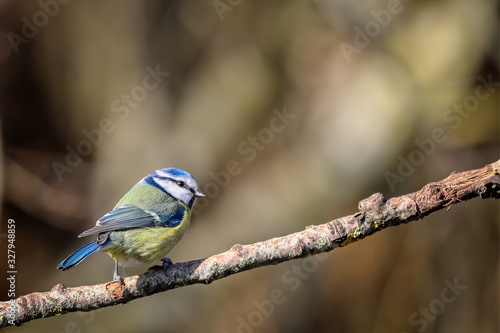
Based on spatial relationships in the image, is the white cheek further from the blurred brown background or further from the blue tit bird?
the blurred brown background

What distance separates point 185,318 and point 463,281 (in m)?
2.65

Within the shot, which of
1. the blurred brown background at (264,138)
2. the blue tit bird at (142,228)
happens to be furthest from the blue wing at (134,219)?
the blurred brown background at (264,138)

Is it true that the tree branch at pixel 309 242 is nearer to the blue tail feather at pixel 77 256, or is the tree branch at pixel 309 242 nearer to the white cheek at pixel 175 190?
the blue tail feather at pixel 77 256

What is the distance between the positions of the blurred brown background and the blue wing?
212 centimetres

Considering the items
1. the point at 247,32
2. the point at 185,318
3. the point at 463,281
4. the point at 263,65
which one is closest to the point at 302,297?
the point at 185,318

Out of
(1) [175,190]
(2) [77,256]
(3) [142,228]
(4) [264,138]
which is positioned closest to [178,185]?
(1) [175,190]

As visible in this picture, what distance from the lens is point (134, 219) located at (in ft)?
Result: 9.27

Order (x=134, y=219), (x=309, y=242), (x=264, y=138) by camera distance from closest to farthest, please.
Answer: (x=309, y=242), (x=134, y=219), (x=264, y=138)

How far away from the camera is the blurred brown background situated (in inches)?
191

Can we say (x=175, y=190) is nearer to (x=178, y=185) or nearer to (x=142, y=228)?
(x=178, y=185)

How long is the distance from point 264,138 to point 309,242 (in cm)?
315

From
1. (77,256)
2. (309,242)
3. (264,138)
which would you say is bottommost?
(77,256)

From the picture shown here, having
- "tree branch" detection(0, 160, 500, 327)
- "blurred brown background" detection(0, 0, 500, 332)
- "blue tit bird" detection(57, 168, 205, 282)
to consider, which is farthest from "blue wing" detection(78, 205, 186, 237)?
"blurred brown background" detection(0, 0, 500, 332)

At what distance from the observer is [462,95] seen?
16.2ft
